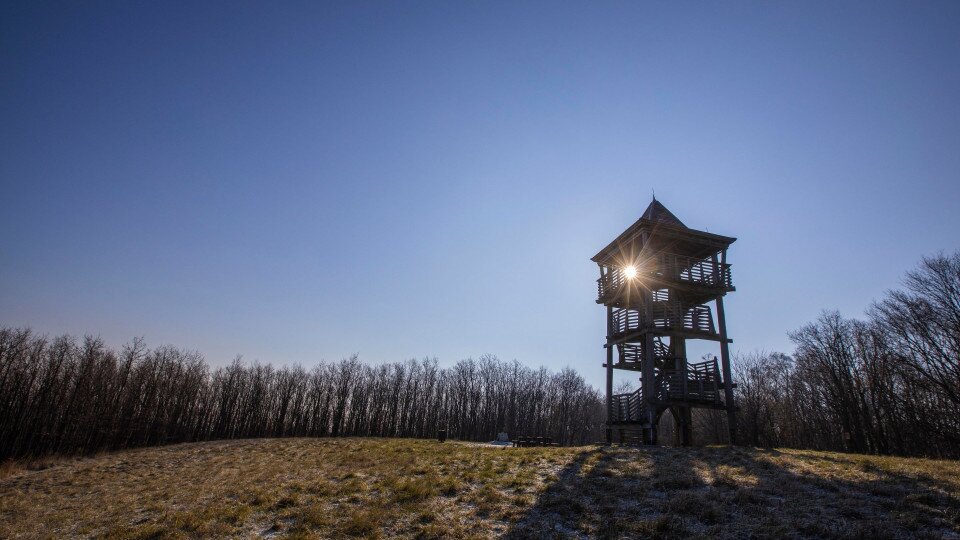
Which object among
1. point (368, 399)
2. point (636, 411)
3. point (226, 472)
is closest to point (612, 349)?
point (636, 411)

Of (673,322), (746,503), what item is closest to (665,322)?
(673,322)

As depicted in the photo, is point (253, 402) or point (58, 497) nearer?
point (58, 497)

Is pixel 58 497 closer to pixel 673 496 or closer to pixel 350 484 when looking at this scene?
pixel 350 484

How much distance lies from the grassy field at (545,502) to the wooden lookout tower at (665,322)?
5.96 metres

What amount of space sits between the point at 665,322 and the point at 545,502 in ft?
50.7

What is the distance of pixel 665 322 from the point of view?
857 inches

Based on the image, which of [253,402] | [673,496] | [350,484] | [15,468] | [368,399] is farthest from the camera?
[368,399]

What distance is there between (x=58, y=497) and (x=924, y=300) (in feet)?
165

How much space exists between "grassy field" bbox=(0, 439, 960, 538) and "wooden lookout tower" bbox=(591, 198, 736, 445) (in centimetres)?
596

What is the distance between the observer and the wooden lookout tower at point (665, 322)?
20.9 meters

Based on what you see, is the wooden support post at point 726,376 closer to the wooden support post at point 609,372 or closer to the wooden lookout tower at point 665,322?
the wooden lookout tower at point 665,322

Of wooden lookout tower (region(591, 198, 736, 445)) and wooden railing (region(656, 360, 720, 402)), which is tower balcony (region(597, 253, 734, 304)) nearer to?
wooden lookout tower (region(591, 198, 736, 445))

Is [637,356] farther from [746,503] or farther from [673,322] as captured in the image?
[746,503]

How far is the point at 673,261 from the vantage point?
2270cm
